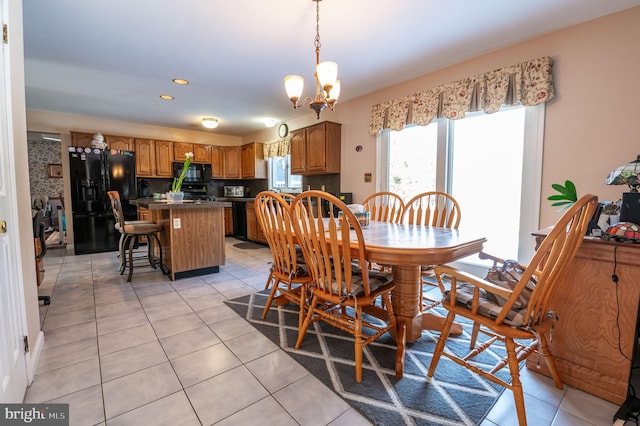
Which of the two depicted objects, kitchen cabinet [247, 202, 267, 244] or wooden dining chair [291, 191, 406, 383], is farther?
kitchen cabinet [247, 202, 267, 244]

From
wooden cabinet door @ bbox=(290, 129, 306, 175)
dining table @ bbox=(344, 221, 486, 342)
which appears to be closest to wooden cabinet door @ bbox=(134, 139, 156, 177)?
wooden cabinet door @ bbox=(290, 129, 306, 175)

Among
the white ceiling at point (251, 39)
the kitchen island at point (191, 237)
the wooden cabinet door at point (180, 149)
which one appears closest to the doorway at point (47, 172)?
the wooden cabinet door at point (180, 149)

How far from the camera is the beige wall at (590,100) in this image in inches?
80.6

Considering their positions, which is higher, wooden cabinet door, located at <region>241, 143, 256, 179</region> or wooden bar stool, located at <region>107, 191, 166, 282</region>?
wooden cabinet door, located at <region>241, 143, 256, 179</region>

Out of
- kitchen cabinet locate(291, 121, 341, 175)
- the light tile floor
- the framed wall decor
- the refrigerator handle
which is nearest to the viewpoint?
the light tile floor

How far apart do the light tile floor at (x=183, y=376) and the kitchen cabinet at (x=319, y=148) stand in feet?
8.34

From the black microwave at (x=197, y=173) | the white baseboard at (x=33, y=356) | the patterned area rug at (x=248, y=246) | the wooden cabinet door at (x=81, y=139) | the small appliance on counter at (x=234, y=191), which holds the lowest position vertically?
the patterned area rug at (x=248, y=246)

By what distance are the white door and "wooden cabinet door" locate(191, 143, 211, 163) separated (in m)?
4.80

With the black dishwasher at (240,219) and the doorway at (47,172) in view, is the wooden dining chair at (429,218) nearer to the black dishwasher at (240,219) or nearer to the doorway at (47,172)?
the black dishwasher at (240,219)

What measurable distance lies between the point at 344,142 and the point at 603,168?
9.47ft

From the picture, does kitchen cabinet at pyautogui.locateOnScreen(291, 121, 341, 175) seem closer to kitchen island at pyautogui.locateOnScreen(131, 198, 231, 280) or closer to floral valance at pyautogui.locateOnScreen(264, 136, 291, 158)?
floral valance at pyautogui.locateOnScreen(264, 136, 291, 158)

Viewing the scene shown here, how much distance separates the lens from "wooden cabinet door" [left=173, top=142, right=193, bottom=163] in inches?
228

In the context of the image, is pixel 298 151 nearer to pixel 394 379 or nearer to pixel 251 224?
pixel 251 224

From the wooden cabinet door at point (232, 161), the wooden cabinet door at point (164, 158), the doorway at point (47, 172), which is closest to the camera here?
the wooden cabinet door at point (164, 158)
